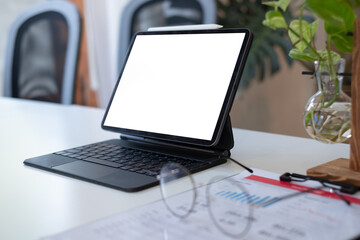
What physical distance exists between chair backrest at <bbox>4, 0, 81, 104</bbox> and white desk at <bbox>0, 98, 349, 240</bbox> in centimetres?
67

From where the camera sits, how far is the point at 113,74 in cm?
299

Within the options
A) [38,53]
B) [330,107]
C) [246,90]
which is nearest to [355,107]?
[330,107]

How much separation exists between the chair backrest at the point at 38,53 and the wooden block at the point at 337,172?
1274 mm

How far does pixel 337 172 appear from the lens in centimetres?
69

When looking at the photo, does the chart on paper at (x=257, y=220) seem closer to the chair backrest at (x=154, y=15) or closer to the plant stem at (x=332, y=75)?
the plant stem at (x=332, y=75)

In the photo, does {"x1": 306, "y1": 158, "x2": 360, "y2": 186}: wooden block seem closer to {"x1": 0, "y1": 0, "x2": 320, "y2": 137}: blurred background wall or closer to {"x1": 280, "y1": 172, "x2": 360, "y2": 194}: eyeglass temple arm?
{"x1": 280, "y1": 172, "x2": 360, "y2": 194}: eyeglass temple arm

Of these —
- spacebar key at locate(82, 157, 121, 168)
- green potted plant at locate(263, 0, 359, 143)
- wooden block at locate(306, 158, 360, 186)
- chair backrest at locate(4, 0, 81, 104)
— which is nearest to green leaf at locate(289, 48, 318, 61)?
green potted plant at locate(263, 0, 359, 143)

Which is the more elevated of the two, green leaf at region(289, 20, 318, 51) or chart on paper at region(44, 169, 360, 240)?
green leaf at region(289, 20, 318, 51)

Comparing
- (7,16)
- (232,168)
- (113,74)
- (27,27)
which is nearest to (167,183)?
(232,168)

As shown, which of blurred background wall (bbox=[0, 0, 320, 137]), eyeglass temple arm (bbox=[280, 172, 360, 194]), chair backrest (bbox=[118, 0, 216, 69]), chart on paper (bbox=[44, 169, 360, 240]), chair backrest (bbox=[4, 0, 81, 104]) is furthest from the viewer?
blurred background wall (bbox=[0, 0, 320, 137])

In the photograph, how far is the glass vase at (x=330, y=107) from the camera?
753mm

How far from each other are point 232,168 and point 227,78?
149mm

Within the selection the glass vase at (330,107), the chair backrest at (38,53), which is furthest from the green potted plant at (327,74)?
the chair backrest at (38,53)

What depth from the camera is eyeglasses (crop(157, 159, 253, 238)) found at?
1.74 feet
